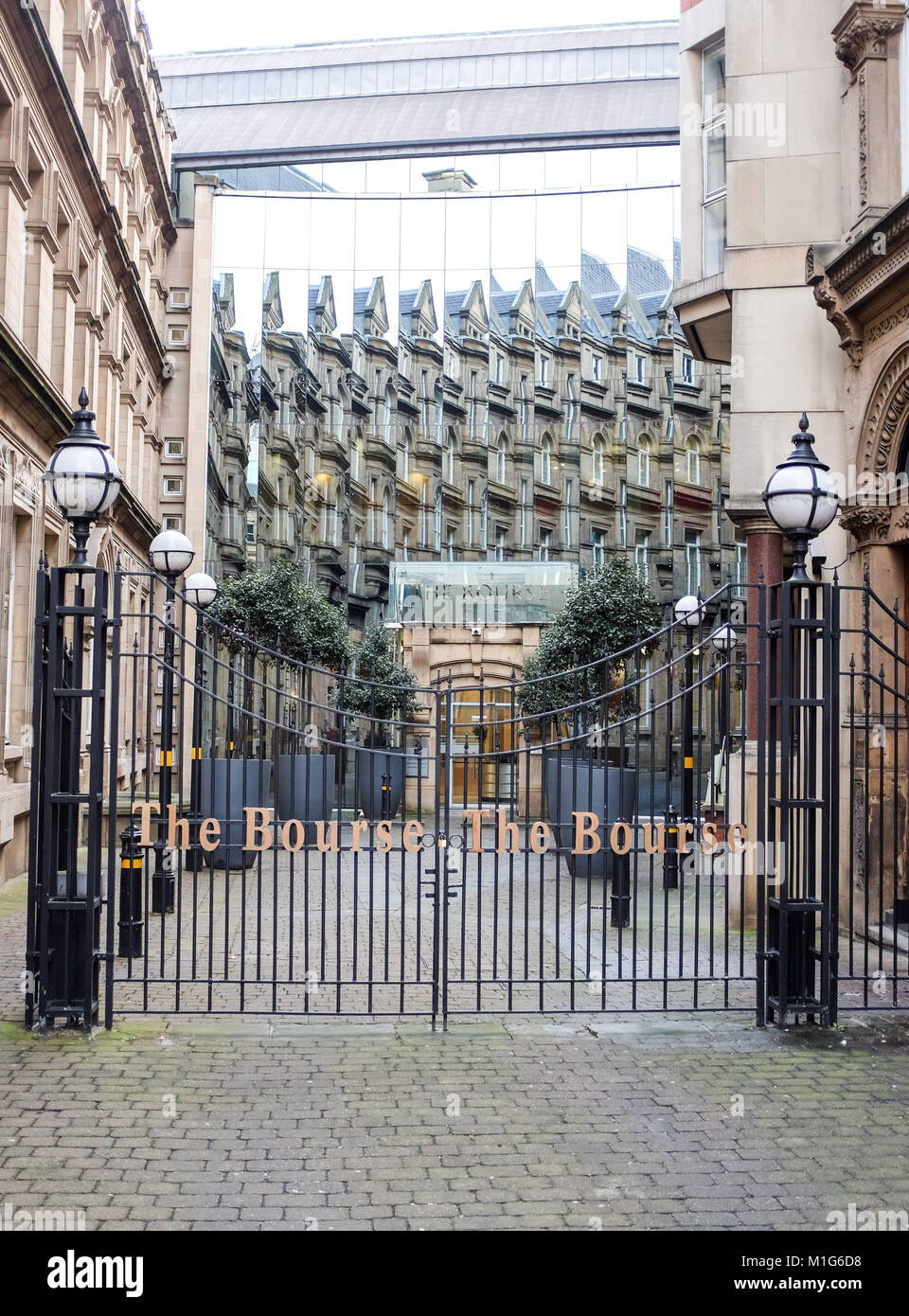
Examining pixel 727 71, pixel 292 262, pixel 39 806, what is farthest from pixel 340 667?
pixel 39 806

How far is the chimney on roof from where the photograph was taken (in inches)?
1463

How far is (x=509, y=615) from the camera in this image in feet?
102

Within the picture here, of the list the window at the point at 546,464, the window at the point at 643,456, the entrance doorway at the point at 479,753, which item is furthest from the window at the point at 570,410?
the entrance doorway at the point at 479,753

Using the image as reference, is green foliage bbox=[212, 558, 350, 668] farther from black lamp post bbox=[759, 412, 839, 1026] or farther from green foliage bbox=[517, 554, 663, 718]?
black lamp post bbox=[759, 412, 839, 1026]

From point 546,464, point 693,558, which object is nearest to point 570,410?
point 546,464

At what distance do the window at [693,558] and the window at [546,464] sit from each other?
13.9 ft

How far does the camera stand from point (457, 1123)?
6328 millimetres

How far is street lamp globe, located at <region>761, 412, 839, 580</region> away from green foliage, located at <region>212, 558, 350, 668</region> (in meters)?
19.9

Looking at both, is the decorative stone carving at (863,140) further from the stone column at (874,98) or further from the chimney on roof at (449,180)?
the chimney on roof at (449,180)

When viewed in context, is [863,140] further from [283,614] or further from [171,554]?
[283,614]

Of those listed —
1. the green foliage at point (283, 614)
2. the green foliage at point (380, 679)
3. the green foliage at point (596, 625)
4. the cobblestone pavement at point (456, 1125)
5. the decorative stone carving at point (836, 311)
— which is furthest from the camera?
the green foliage at point (283, 614)

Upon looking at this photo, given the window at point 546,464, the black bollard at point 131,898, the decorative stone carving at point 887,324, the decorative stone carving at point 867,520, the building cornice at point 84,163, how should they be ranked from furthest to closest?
1. the window at point 546,464
2. the building cornice at point 84,163
3. the decorative stone carving at point 867,520
4. the decorative stone carving at point 887,324
5. the black bollard at point 131,898

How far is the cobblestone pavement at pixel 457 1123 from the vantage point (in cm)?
523

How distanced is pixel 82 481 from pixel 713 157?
9850 millimetres
